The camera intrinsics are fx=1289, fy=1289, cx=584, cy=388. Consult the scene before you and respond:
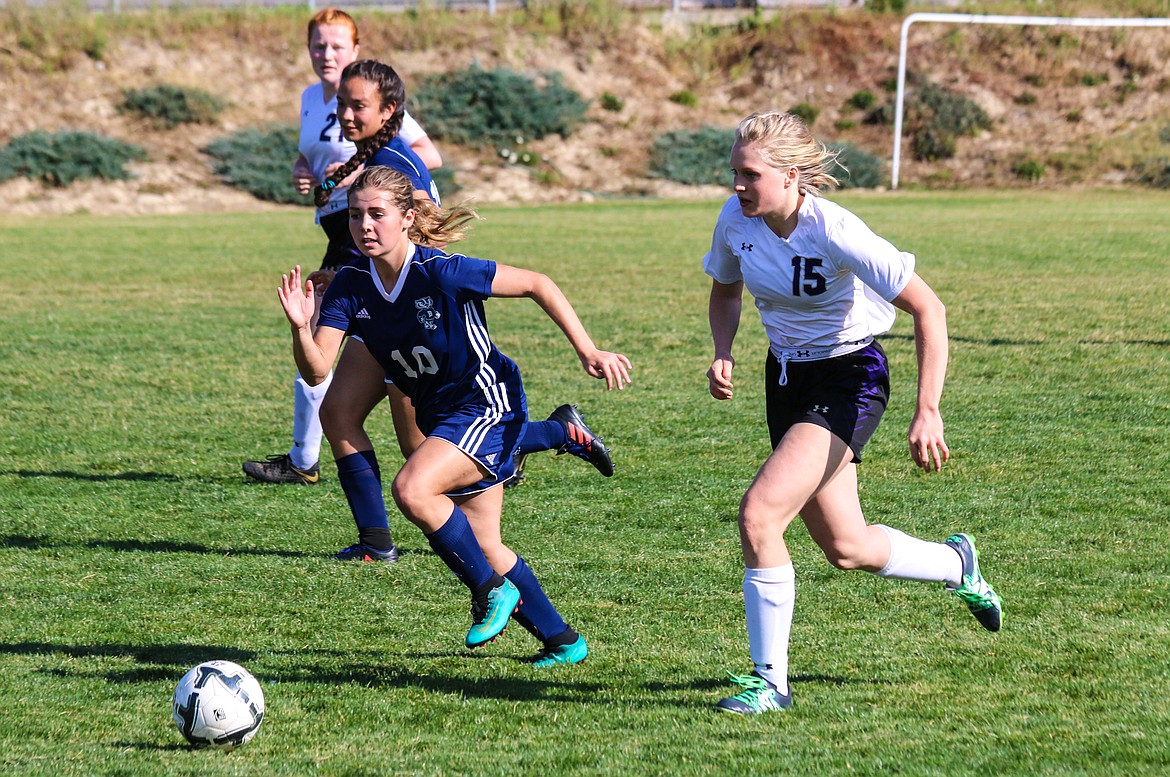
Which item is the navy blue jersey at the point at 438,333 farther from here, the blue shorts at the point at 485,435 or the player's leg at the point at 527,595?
the player's leg at the point at 527,595

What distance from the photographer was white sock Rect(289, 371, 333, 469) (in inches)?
261

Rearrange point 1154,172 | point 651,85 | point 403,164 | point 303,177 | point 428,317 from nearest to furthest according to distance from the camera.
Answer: point 428,317
point 403,164
point 303,177
point 1154,172
point 651,85

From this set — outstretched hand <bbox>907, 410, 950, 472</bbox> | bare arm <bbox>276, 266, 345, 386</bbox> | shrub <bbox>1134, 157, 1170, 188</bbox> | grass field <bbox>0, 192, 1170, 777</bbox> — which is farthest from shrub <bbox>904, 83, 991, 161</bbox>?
outstretched hand <bbox>907, 410, 950, 472</bbox>

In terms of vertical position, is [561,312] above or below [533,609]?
above

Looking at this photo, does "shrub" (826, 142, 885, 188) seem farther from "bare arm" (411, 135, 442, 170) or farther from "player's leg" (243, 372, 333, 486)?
"bare arm" (411, 135, 442, 170)

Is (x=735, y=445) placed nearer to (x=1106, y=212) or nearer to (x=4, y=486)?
(x=4, y=486)

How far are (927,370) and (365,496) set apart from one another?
8.77ft

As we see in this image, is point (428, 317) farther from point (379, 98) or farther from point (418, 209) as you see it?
point (379, 98)

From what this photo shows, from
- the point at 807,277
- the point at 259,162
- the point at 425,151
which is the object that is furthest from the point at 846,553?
the point at 259,162

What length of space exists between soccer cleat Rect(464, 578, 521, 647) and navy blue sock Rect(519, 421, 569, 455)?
110 centimetres

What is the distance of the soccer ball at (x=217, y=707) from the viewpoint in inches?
144

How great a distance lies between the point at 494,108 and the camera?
29.9 m

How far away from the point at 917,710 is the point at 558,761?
1.13 meters

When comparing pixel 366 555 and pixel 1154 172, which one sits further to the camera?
pixel 1154 172
